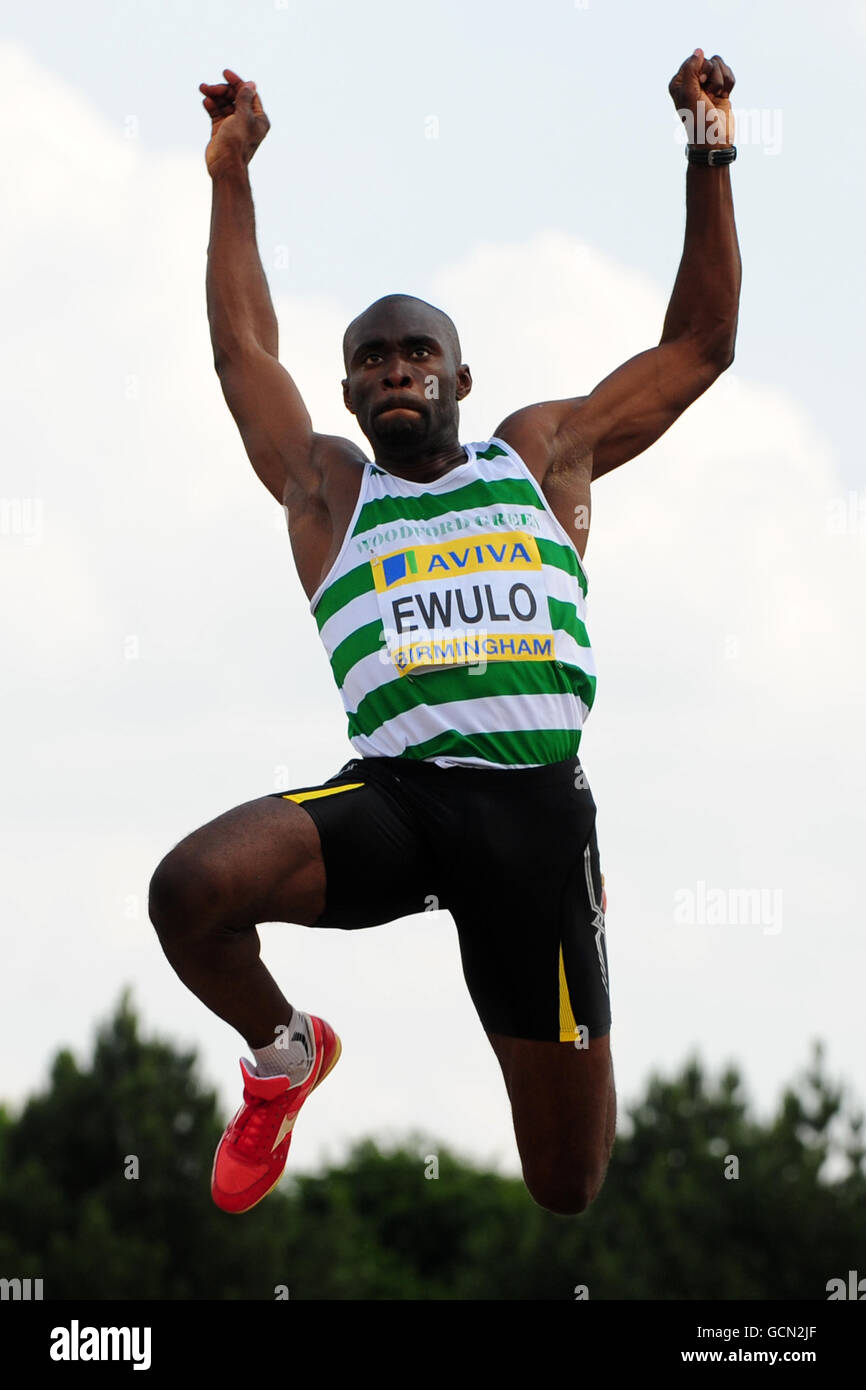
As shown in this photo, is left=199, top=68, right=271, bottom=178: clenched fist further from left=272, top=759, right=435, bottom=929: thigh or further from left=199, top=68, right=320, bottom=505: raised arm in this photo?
left=272, top=759, right=435, bottom=929: thigh

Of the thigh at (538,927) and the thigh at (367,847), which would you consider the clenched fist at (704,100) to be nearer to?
the thigh at (538,927)

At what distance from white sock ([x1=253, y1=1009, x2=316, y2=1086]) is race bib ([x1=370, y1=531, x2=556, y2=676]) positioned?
4.34 ft

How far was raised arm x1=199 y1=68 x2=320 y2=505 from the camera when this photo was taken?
23.1ft

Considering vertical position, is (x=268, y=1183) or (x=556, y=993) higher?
(x=556, y=993)

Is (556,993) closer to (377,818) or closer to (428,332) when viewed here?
(377,818)

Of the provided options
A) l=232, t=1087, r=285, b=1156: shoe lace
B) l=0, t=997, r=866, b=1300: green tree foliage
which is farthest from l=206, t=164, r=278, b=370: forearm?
l=0, t=997, r=866, b=1300: green tree foliage

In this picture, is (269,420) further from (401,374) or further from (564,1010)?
(564,1010)

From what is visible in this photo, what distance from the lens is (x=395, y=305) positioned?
682cm

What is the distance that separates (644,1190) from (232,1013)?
27.5m

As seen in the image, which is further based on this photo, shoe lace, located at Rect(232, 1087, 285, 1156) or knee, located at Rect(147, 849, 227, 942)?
shoe lace, located at Rect(232, 1087, 285, 1156)

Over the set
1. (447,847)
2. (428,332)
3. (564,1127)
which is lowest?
(564,1127)

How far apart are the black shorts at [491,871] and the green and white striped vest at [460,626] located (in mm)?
116
